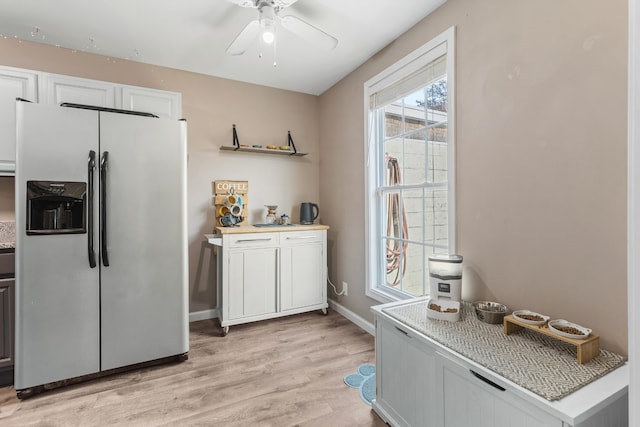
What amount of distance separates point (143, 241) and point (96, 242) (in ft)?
0.91

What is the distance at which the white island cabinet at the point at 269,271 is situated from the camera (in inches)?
112

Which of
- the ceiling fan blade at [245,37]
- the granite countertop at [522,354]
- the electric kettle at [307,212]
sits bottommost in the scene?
the granite countertop at [522,354]

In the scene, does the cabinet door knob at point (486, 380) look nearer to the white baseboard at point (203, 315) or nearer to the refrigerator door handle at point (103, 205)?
the refrigerator door handle at point (103, 205)

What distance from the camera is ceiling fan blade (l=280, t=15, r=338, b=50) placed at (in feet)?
5.97

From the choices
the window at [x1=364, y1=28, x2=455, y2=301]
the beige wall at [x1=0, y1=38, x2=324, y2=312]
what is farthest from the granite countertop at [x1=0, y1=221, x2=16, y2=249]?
the window at [x1=364, y1=28, x2=455, y2=301]

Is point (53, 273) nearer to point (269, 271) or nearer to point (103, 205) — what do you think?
point (103, 205)

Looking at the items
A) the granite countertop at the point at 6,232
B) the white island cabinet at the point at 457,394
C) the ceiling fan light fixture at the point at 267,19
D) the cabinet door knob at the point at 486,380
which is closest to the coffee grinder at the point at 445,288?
the white island cabinet at the point at 457,394

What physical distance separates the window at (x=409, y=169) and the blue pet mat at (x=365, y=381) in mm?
620

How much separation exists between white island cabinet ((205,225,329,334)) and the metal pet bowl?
5.93ft

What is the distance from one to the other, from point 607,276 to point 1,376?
3.57 meters

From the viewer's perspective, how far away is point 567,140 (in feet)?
4.65

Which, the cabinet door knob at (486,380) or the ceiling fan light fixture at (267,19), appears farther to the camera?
the ceiling fan light fixture at (267,19)

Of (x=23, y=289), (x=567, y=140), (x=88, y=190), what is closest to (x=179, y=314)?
(x=23, y=289)

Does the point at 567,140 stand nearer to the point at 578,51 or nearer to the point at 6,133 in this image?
the point at 578,51
